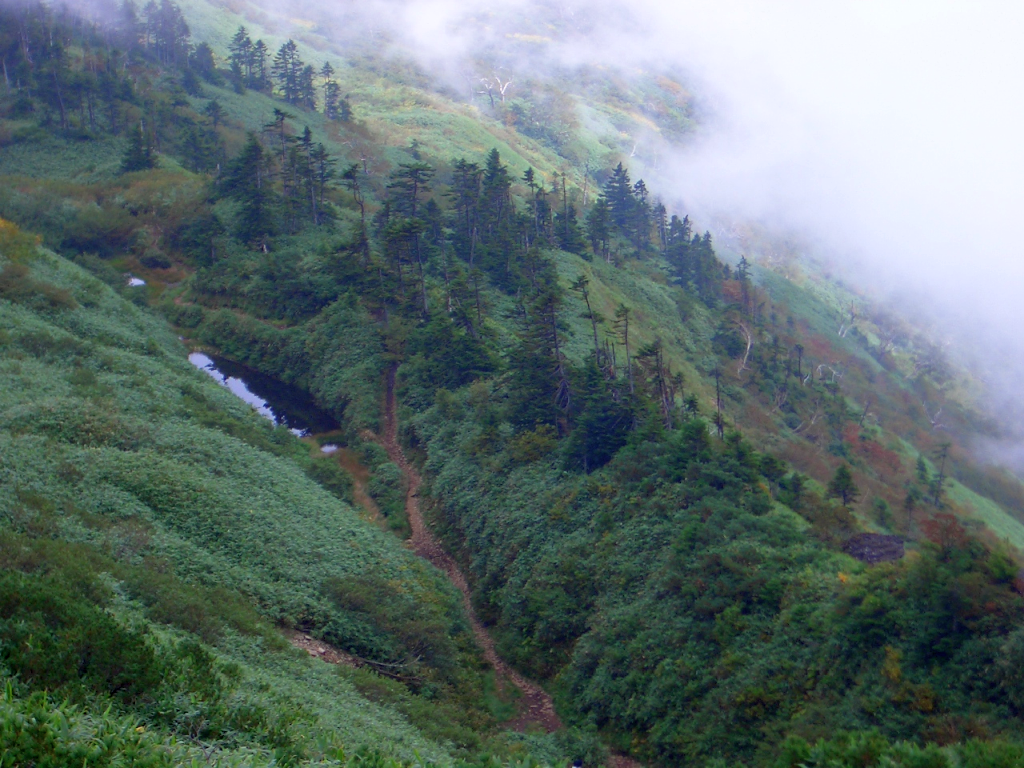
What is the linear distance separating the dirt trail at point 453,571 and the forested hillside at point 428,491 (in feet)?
1.66

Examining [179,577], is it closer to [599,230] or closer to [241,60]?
[599,230]

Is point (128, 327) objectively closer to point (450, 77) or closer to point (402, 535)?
point (402, 535)

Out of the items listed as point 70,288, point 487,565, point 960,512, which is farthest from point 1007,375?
point 70,288

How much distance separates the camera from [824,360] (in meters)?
93.7

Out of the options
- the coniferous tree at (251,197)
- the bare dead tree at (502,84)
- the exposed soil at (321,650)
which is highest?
the bare dead tree at (502,84)

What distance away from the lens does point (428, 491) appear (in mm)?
42031

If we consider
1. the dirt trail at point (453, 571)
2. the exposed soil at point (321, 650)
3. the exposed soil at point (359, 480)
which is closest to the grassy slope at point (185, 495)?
the exposed soil at point (321, 650)

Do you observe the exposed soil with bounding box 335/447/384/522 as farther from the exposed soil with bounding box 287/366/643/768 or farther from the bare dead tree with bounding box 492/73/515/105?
the bare dead tree with bounding box 492/73/515/105

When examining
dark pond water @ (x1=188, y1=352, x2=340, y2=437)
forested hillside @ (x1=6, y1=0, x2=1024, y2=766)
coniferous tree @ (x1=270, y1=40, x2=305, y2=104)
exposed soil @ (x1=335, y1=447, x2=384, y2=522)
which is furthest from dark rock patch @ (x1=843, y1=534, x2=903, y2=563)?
coniferous tree @ (x1=270, y1=40, x2=305, y2=104)

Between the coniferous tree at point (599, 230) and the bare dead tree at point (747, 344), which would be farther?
the coniferous tree at point (599, 230)

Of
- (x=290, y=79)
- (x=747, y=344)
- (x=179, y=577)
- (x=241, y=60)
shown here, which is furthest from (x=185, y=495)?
(x=241, y=60)

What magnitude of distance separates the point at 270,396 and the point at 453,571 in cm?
2200

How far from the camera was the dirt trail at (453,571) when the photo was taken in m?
27.9

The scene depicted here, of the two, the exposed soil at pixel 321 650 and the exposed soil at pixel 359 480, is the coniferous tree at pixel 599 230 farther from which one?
the exposed soil at pixel 321 650
